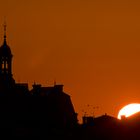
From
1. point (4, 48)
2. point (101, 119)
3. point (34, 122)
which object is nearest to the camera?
point (4, 48)

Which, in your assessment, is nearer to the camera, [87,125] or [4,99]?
[4,99]

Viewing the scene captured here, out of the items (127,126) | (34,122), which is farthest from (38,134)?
(127,126)

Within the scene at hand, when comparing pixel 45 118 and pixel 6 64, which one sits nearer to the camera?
pixel 6 64

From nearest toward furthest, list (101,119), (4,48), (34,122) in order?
(4,48)
(34,122)
(101,119)

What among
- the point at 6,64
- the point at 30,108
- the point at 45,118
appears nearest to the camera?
the point at 6,64

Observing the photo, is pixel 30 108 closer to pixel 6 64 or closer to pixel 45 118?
A: pixel 45 118

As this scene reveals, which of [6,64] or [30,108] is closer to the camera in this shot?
[6,64]

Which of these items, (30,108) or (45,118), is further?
(45,118)

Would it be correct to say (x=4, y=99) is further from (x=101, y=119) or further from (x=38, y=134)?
(x=101, y=119)

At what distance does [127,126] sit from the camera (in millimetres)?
158000

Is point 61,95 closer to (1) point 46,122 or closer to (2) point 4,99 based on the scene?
(1) point 46,122

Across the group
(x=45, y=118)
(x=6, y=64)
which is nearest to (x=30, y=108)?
(x=45, y=118)

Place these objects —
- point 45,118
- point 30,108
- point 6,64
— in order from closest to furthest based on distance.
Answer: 1. point 6,64
2. point 30,108
3. point 45,118

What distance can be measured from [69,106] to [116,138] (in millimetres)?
12985
